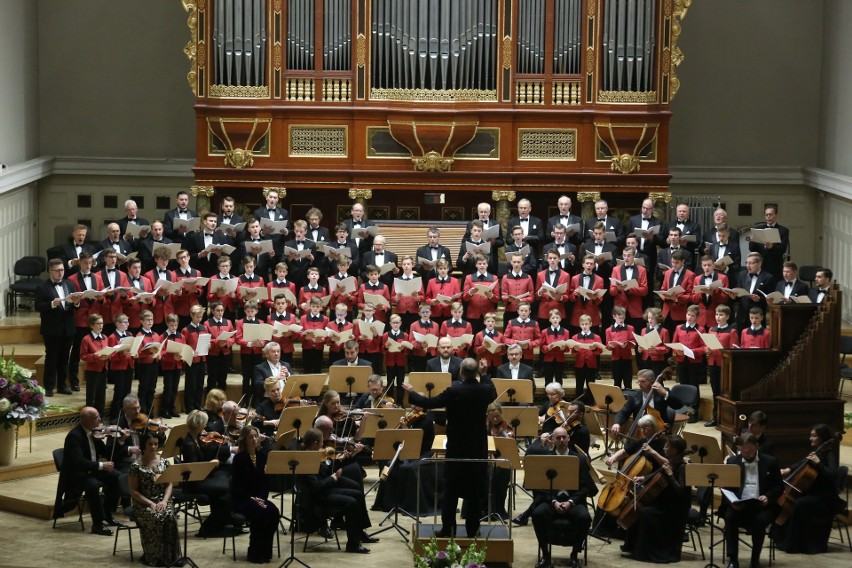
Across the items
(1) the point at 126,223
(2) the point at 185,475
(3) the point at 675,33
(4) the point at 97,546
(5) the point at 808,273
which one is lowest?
(4) the point at 97,546

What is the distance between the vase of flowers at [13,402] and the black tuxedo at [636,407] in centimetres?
519

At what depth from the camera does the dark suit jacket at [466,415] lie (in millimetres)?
11516

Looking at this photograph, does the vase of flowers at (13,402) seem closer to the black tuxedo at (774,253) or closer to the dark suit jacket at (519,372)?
the dark suit jacket at (519,372)

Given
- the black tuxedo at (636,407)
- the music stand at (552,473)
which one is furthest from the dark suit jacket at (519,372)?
the music stand at (552,473)

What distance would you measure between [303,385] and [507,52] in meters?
5.93

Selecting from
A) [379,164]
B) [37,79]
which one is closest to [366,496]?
[379,164]

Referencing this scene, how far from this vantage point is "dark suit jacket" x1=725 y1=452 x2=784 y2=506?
1188cm

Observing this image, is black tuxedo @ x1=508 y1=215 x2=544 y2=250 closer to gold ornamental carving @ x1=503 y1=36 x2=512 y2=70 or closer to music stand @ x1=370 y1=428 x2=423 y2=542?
gold ornamental carving @ x1=503 y1=36 x2=512 y2=70

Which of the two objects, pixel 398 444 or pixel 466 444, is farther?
pixel 398 444

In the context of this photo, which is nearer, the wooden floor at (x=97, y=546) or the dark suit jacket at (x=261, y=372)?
the wooden floor at (x=97, y=546)

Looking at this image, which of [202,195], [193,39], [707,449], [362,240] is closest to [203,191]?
[202,195]

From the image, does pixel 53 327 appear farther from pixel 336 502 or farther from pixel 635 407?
pixel 635 407

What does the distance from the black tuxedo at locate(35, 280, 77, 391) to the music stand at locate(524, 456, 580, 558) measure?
19.4 feet

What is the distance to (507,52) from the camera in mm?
17875
